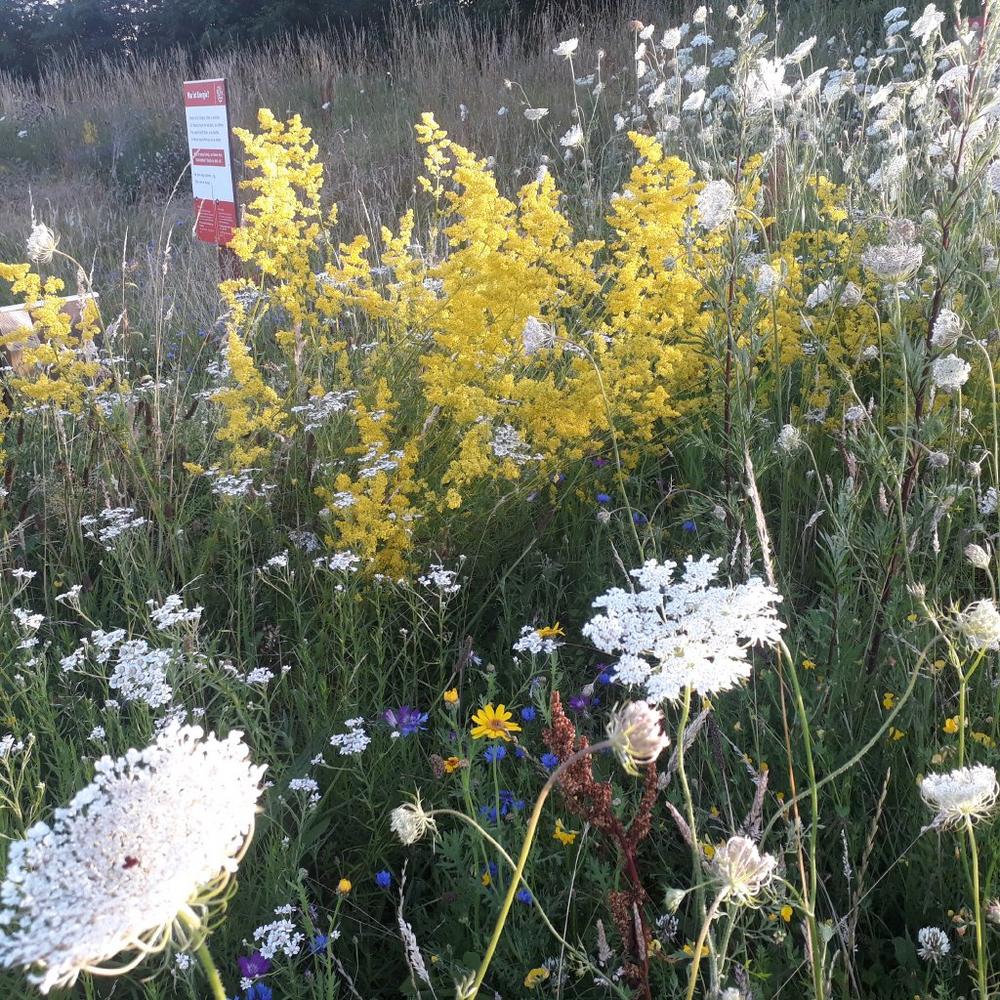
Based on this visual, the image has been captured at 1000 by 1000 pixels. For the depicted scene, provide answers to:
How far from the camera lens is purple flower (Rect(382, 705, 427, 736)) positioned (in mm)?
1759

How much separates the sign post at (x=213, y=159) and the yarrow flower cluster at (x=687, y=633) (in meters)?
3.70

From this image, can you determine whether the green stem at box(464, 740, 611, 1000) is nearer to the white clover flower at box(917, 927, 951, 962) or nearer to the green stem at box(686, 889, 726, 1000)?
the green stem at box(686, 889, 726, 1000)

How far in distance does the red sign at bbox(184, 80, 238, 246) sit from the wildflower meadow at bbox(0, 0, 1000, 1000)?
0.92 m

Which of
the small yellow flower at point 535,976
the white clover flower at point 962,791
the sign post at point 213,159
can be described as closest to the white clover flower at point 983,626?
the white clover flower at point 962,791

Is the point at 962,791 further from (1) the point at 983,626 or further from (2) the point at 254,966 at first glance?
(2) the point at 254,966

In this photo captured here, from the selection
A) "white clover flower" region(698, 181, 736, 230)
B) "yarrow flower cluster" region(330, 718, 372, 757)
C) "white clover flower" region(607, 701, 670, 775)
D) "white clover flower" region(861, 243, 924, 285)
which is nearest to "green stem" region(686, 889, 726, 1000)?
"white clover flower" region(607, 701, 670, 775)

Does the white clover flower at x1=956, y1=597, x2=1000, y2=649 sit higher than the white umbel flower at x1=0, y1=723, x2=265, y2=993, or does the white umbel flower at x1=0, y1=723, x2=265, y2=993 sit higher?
the white umbel flower at x1=0, y1=723, x2=265, y2=993

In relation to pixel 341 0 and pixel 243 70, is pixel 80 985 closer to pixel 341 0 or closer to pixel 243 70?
pixel 243 70

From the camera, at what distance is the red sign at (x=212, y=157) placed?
438 cm

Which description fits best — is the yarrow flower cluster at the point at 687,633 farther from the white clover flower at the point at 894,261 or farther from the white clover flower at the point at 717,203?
the white clover flower at the point at 717,203

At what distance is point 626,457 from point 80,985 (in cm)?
161

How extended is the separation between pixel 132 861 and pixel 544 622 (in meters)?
1.58

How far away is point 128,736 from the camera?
1877mm

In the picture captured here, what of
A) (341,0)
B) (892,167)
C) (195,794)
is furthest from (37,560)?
(341,0)
